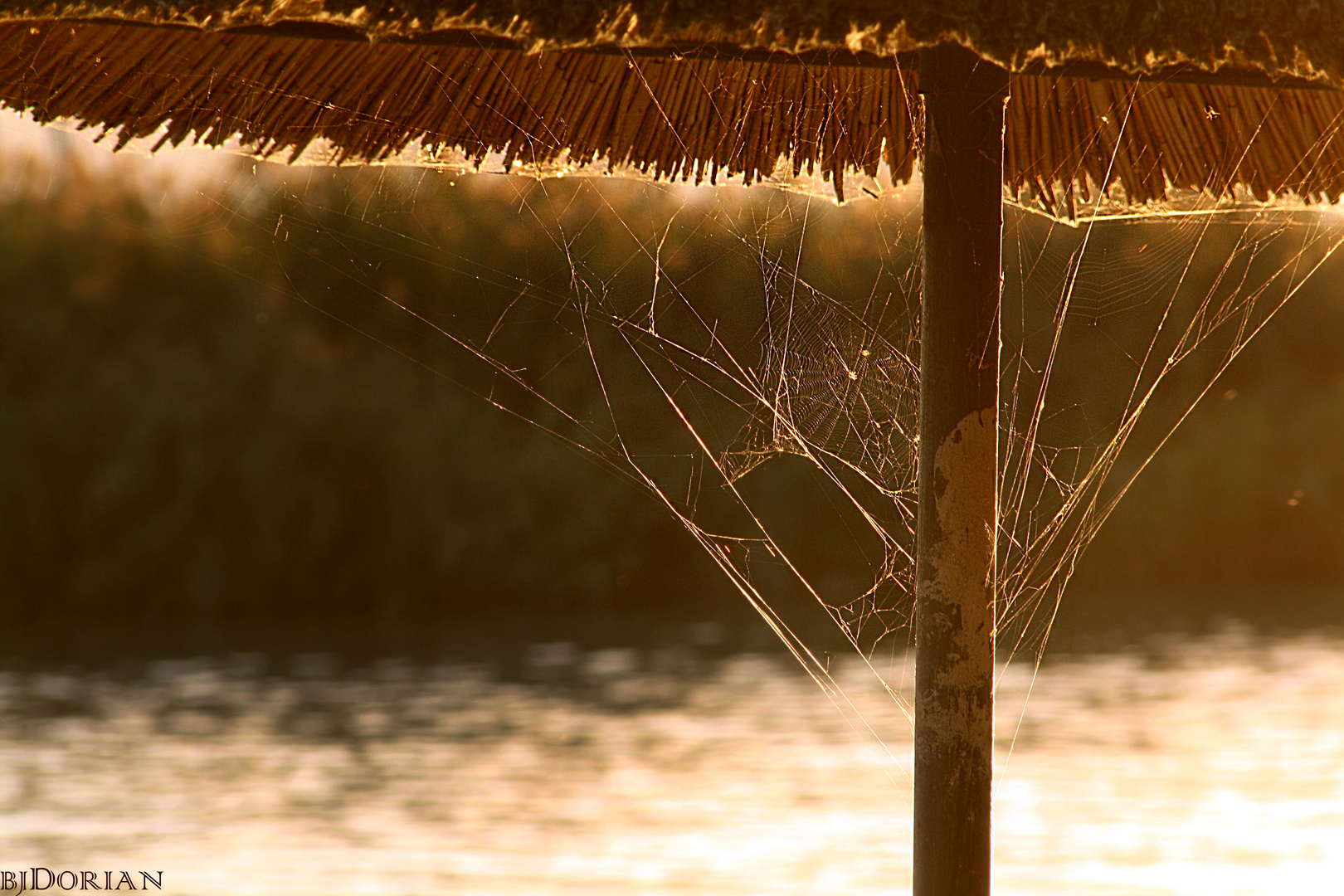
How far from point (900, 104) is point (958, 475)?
1.36 meters

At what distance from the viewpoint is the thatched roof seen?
8.30 ft

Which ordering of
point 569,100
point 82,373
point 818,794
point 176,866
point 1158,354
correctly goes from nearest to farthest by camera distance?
point 569,100
point 176,866
point 818,794
point 82,373
point 1158,354

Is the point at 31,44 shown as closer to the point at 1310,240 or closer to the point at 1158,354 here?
the point at 1310,240

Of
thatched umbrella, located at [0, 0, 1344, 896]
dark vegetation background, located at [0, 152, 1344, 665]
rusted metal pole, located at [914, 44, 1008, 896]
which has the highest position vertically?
dark vegetation background, located at [0, 152, 1344, 665]

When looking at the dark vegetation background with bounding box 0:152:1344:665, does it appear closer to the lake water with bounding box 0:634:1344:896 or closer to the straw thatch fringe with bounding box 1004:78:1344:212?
the lake water with bounding box 0:634:1344:896

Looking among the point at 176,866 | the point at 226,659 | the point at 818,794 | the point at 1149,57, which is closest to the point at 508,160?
the point at 1149,57

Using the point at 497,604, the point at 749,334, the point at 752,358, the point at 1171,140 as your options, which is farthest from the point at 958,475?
the point at 497,604

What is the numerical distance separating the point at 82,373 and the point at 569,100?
1359 cm

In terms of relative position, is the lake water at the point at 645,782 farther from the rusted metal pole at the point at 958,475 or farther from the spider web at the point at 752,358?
the rusted metal pole at the point at 958,475

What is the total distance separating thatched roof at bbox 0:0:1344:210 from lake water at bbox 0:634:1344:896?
11.3 feet

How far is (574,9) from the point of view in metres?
2.54

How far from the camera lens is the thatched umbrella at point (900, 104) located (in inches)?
100

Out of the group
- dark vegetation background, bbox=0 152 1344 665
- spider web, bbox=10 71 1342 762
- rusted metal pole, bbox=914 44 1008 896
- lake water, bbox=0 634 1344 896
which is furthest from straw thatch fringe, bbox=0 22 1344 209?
dark vegetation background, bbox=0 152 1344 665

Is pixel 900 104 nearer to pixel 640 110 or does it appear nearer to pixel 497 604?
pixel 640 110
